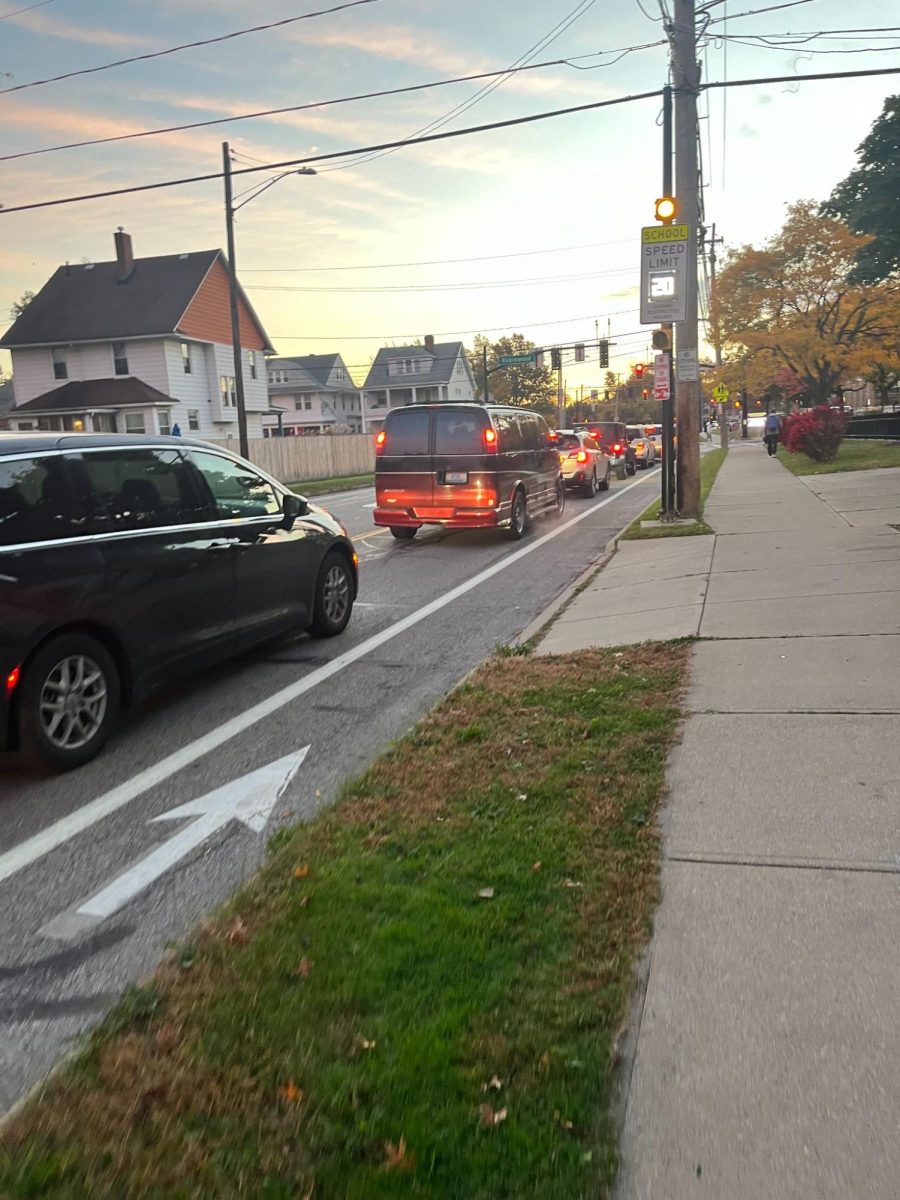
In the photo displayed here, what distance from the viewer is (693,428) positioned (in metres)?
14.3

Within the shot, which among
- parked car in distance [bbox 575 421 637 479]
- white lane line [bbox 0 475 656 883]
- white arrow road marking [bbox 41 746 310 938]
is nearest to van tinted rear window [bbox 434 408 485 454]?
white lane line [bbox 0 475 656 883]

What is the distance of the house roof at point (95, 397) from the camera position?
40.3 meters

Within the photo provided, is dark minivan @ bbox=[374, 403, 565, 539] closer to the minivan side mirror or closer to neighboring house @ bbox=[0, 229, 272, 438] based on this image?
the minivan side mirror

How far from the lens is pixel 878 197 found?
34781 millimetres

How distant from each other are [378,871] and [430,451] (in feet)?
34.6

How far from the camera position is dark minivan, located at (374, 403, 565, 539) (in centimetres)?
1371

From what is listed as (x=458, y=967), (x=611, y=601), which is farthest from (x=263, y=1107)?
(x=611, y=601)

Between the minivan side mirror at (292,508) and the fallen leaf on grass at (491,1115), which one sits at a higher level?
the minivan side mirror at (292,508)

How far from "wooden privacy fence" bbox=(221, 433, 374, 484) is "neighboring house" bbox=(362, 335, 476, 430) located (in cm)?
3373

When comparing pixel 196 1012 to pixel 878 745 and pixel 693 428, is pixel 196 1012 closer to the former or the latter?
pixel 878 745

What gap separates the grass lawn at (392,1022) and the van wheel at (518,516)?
10.3 m

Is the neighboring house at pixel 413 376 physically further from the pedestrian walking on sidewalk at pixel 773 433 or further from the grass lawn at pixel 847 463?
the grass lawn at pixel 847 463

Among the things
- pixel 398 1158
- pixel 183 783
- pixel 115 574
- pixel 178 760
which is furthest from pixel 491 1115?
pixel 115 574

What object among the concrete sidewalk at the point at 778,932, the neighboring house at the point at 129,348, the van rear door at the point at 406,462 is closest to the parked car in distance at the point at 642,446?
the neighboring house at the point at 129,348
